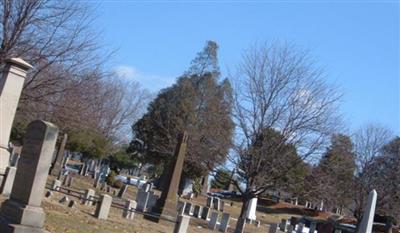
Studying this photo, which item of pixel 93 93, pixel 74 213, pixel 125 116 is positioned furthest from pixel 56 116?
pixel 125 116

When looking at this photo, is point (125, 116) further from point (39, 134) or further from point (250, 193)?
point (39, 134)

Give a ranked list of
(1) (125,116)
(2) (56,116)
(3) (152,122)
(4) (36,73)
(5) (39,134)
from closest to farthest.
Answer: (5) (39,134), (4) (36,73), (2) (56,116), (3) (152,122), (1) (125,116)

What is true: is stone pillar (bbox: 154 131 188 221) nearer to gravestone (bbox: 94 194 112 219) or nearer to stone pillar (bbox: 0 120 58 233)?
gravestone (bbox: 94 194 112 219)

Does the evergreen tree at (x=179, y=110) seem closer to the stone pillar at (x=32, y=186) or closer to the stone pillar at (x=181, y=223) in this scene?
the stone pillar at (x=181, y=223)

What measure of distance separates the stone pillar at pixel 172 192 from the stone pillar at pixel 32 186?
12444mm

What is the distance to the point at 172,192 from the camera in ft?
77.4

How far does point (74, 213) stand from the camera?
15969mm

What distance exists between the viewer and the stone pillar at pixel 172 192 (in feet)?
75.9

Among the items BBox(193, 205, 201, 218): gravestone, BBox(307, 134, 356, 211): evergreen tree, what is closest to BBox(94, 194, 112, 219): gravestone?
BBox(307, 134, 356, 211): evergreen tree

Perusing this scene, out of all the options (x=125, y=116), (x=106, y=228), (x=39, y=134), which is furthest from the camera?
(x=125, y=116)

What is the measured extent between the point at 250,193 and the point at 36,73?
1050cm

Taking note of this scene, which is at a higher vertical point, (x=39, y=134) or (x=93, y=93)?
(x=93, y=93)

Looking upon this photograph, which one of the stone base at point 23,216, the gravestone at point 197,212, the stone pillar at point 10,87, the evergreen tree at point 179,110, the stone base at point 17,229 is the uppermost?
the evergreen tree at point 179,110

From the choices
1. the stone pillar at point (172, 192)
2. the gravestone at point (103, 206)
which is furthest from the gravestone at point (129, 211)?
the stone pillar at point (172, 192)
